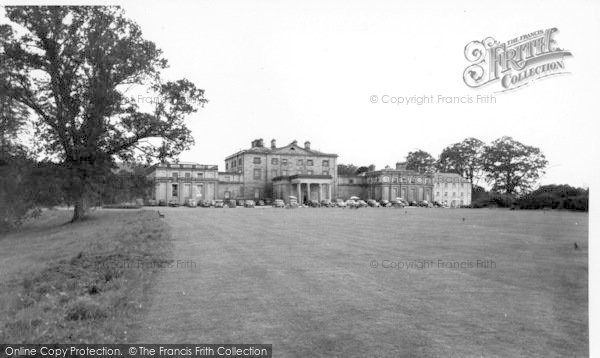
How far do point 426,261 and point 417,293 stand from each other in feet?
11.6

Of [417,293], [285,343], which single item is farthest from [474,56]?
[285,343]

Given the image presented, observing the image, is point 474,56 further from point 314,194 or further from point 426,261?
point 314,194

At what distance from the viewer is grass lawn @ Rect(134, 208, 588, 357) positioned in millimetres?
5812

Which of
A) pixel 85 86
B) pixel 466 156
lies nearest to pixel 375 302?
pixel 85 86

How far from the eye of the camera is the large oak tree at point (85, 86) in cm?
2414

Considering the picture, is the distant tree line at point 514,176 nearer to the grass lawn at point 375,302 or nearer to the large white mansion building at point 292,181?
the grass lawn at point 375,302

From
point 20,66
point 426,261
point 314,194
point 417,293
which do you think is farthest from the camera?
point 314,194

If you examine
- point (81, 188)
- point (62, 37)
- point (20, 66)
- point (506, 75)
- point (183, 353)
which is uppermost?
point (62, 37)

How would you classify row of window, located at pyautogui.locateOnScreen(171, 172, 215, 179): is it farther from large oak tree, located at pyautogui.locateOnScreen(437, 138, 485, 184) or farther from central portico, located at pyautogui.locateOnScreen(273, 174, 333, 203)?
large oak tree, located at pyautogui.locateOnScreen(437, 138, 485, 184)

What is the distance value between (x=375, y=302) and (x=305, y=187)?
74.0m

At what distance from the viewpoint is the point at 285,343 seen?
5.71m

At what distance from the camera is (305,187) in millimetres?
81500

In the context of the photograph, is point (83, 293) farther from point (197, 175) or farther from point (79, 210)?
point (197, 175)

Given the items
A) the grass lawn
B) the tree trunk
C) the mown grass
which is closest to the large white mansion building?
the tree trunk
